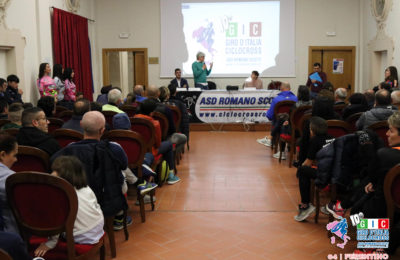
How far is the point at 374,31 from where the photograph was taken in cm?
1058

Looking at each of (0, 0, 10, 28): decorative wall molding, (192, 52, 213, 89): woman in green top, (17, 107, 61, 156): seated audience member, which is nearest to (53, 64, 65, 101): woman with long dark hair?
(0, 0, 10, 28): decorative wall molding

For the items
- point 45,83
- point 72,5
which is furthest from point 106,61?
point 45,83

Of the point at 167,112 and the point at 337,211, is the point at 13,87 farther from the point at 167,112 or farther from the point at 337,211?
the point at 337,211

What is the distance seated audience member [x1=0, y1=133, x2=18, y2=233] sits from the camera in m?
2.28

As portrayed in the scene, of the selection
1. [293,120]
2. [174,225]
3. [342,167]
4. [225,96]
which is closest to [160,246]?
[174,225]

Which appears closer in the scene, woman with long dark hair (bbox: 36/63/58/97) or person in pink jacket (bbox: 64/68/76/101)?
woman with long dark hair (bbox: 36/63/58/97)

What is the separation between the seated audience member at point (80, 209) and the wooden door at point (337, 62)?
1024cm

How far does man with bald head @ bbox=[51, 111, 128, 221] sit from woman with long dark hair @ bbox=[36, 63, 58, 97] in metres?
5.51

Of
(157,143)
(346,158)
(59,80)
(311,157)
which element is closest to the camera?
(346,158)

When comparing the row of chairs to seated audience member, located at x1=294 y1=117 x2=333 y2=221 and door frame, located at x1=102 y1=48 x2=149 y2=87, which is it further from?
door frame, located at x1=102 y1=48 x2=149 y2=87

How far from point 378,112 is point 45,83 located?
19.9ft

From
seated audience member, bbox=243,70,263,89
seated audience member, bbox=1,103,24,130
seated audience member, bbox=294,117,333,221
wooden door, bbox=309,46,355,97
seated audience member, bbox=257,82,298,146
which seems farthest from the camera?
wooden door, bbox=309,46,355,97

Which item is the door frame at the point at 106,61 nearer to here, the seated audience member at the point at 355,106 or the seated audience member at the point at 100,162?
the seated audience member at the point at 355,106

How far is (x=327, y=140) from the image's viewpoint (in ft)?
12.1
